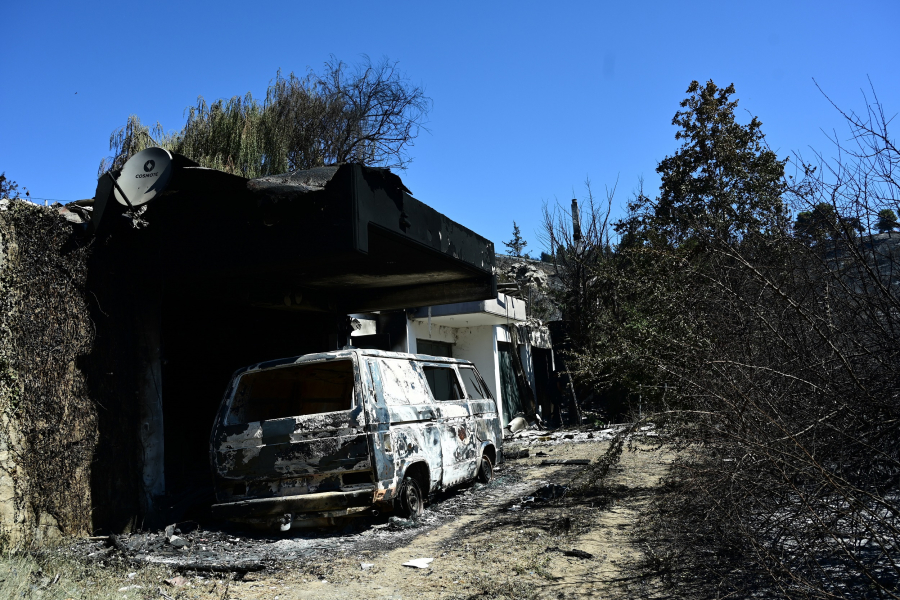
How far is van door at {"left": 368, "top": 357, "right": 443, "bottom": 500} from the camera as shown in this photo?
6824 millimetres

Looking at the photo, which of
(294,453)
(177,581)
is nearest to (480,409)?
(294,453)

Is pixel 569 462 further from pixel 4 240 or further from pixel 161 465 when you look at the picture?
pixel 4 240

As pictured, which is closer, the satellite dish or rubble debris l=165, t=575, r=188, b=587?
rubble debris l=165, t=575, r=188, b=587

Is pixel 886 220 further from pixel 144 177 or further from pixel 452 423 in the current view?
pixel 144 177

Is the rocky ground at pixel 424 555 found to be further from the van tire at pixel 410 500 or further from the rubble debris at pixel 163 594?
the van tire at pixel 410 500

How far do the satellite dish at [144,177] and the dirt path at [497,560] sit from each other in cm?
388

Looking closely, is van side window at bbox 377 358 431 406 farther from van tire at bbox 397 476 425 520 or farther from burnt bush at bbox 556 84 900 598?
burnt bush at bbox 556 84 900 598

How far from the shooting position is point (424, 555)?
234 inches

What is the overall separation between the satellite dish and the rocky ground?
3370 millimetres

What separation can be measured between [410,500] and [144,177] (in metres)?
4.33

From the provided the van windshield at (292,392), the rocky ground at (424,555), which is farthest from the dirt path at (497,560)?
the van windshield at (292,392)

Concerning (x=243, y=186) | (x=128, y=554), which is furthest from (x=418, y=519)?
(x=243, y=186)

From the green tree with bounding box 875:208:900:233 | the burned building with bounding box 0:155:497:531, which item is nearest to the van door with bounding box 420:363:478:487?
the burned building with bounding box 0:155:497:531

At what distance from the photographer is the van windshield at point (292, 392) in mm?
7363
